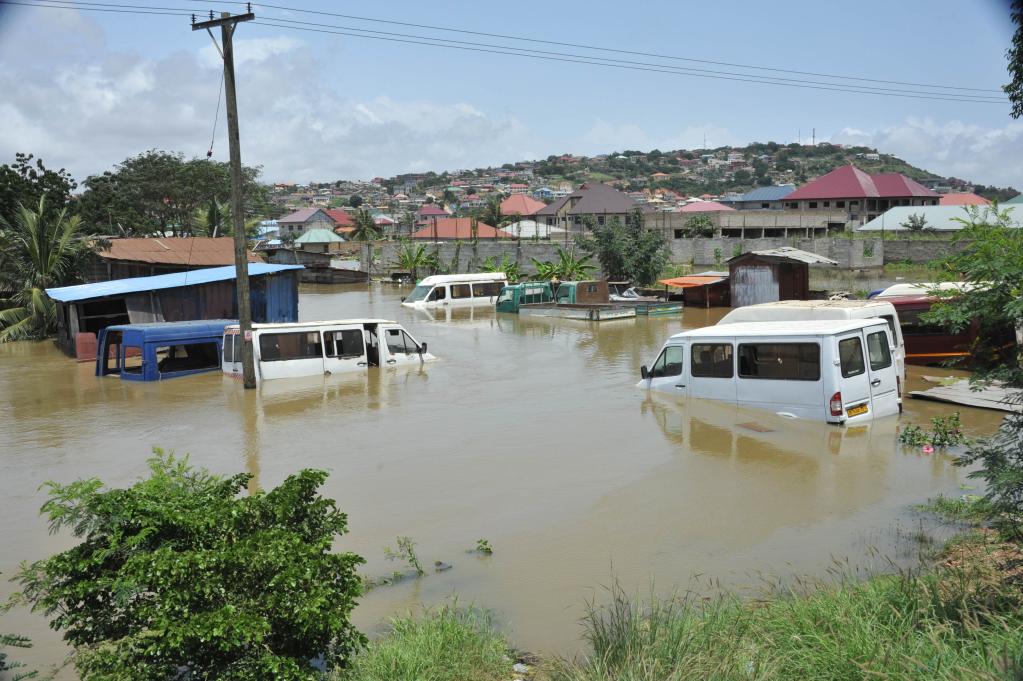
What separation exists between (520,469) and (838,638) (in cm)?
721

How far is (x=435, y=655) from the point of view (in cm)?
577

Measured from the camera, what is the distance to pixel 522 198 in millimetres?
105688

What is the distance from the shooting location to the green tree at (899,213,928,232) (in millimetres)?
53662

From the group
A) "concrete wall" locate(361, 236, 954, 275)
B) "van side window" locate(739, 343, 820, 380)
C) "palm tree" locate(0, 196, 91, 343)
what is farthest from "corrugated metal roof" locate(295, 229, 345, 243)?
"van side window" locate(739, 343, 820, 380)

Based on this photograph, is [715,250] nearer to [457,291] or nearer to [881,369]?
[457,291]

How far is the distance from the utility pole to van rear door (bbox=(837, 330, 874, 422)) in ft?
37.3

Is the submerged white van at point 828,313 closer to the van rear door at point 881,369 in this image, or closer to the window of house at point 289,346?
the van rear door at point 881,369

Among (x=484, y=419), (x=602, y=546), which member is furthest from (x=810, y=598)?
(x=484, y=419)

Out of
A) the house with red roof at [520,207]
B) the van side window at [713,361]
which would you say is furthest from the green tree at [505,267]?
the house with red roof at [520,207]

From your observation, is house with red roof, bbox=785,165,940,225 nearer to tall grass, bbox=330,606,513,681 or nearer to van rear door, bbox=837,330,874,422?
van rear door, bbox=837,330,874,422

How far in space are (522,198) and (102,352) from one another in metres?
87.1

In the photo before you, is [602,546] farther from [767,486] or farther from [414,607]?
[767,486]

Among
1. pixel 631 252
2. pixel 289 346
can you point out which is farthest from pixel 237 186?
pixel 631 252

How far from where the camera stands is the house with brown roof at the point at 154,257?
31.1 m
